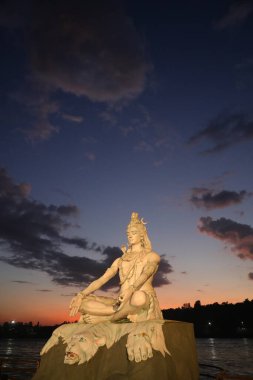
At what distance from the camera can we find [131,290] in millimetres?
6680

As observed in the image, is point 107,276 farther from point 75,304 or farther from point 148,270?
point 148,270

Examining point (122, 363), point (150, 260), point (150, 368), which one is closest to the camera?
point (150, 368)

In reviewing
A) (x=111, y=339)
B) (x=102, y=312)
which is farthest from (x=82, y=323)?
(x=111, y=339)

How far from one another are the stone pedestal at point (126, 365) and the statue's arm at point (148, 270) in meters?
1.00

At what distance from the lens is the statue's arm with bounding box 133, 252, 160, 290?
6.71 m

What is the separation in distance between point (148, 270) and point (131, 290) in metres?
0.51

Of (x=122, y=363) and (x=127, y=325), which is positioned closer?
(x=122, y=363)

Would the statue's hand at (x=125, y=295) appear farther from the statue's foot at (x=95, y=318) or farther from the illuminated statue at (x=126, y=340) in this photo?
the statue's foot at (x=95, y=318)

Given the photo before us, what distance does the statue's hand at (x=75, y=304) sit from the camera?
6711 mm

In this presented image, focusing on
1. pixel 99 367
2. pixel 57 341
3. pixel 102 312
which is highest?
pixel 102 312

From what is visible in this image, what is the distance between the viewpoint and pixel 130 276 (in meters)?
7.27

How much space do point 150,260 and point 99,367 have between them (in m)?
2.25

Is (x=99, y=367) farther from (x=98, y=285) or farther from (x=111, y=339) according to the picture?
(x=98, y=285)

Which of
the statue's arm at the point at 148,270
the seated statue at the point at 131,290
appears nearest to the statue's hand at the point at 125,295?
the seated statue at the point at 131,290
